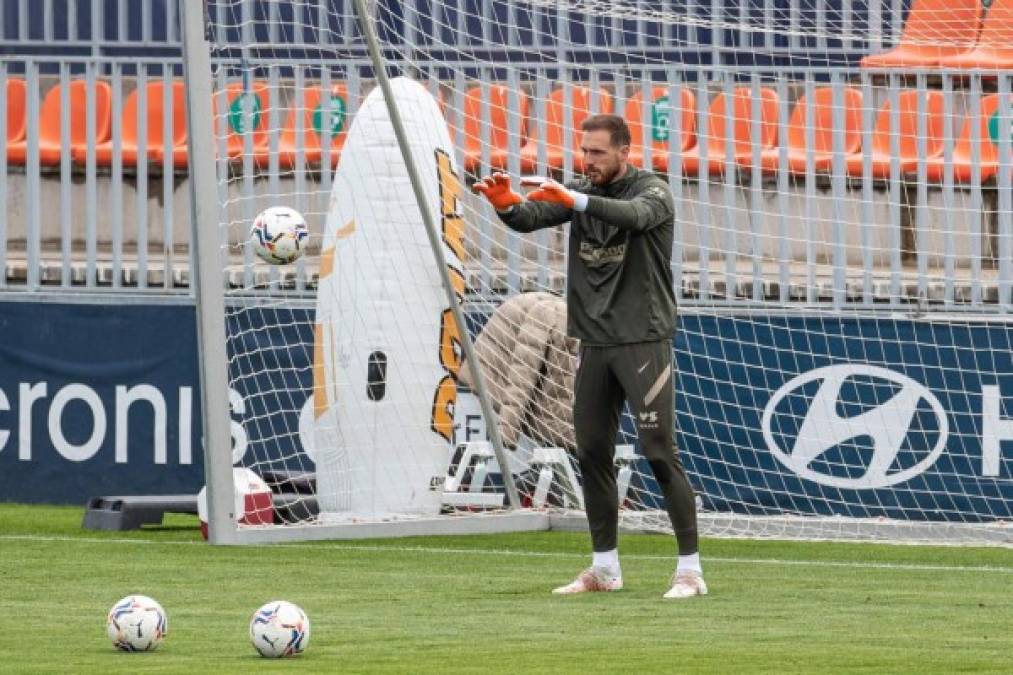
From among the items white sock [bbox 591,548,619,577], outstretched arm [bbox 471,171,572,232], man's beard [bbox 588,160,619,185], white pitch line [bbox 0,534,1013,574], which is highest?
man's beard [bbox 588,160,619,185]

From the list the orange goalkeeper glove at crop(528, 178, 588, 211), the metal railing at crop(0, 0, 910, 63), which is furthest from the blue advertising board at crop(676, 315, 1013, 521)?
the orange goalkeeper glove at crop(528, 178, 588, 211)

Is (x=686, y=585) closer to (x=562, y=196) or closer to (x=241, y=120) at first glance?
(x=562, y=196)

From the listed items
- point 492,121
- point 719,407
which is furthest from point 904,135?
point 492,121

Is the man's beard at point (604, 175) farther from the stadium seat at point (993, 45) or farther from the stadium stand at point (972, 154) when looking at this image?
the stadium seat at point (993, 45)

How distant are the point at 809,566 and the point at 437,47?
4.45 metres

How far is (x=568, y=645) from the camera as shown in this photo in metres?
7.17

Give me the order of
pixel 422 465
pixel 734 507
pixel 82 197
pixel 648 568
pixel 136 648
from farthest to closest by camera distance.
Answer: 1. pixel 82 197
2. pixel 734 507
3. pixel 422 465
4. pixel 648 568
5. pixel 136 648

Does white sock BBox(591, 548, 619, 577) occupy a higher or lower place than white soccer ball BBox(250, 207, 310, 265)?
lower

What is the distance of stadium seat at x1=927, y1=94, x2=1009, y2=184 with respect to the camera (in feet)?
42.0

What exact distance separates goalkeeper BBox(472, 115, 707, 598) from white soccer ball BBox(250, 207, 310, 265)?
227 cm

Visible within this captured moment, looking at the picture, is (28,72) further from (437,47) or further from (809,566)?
(809,566)

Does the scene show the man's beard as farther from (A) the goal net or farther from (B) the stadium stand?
(B) the stadium stand

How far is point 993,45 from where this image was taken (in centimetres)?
1441

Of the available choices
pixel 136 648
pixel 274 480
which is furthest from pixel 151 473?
pixel 136 648
